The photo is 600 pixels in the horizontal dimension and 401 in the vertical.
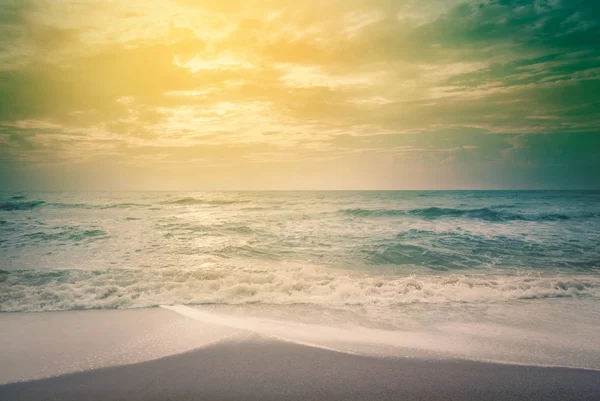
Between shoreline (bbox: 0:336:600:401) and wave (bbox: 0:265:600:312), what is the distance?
2.71m

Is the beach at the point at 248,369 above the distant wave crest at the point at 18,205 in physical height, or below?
above

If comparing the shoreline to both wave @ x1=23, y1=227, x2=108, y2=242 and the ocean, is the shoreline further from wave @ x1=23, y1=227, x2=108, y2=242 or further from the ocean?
wave @ x1=23, y1=227, x2=108, y2=242

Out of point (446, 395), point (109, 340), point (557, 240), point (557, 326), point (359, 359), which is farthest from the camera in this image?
point (557, 240)

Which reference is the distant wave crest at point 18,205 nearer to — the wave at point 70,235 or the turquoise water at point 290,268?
the turquoise water at point 290,268

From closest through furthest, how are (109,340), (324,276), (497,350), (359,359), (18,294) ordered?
(359,359) → (497,350) → (109,340) → (18,294) → (324,276)

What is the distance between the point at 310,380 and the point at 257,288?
161 inches

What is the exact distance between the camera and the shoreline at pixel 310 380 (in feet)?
10.9

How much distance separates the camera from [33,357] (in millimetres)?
4242

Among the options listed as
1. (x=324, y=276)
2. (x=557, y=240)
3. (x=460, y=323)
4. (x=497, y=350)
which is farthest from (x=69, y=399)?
(x=557, y=240)

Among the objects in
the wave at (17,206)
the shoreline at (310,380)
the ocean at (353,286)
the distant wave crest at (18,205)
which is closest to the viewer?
the shoreline at (310,380)

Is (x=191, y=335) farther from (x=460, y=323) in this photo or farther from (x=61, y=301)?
(x=460, y=323)

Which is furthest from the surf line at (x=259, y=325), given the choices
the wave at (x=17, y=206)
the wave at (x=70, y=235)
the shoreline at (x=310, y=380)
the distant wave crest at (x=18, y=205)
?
the distant wave crest at (x=18, y=205)

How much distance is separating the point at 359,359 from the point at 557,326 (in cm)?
360

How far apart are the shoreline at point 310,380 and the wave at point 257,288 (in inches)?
107
